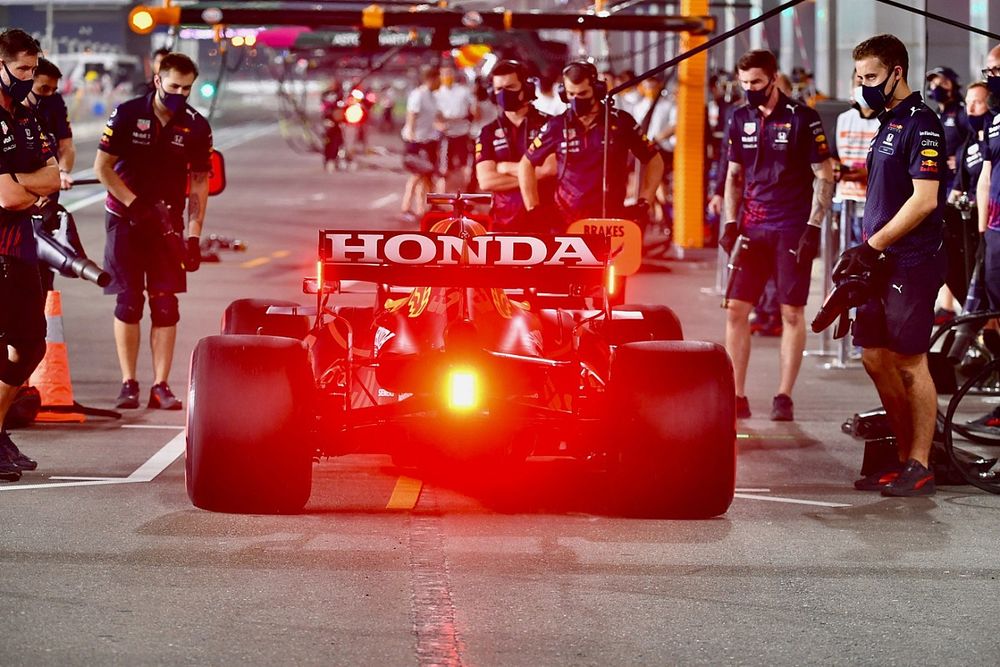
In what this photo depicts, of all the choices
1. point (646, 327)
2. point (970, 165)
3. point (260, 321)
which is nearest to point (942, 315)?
point (970, 165)

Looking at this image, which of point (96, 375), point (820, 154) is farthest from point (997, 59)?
point (96, 375)

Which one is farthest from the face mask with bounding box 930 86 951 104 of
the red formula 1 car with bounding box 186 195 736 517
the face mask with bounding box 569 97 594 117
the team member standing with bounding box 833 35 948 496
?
the red formula 1 car with bounding box 186 195 736 517

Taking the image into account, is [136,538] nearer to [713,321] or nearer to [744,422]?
[744,422]

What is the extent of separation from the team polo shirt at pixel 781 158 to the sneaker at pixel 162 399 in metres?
3.49

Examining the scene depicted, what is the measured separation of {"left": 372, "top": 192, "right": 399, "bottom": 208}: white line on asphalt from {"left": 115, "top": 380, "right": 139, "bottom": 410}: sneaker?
17.2 meters

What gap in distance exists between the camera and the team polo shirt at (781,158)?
10062 millimetres

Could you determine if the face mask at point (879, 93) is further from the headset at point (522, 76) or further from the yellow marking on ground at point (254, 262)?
the yellow marking on ground at point (254, 262)

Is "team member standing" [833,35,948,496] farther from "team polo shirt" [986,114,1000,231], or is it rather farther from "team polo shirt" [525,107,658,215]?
"team polo shirt" [525,107,658,215]

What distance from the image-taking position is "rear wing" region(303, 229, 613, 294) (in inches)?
295

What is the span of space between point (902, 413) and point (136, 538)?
11.7ft

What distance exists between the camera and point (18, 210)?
26.7 feet

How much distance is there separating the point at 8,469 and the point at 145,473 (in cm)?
63

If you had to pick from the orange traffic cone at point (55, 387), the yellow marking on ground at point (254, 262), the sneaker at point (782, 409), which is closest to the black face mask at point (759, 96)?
the sneaker at point (782, 409)

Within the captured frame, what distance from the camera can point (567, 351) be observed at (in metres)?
8.16
